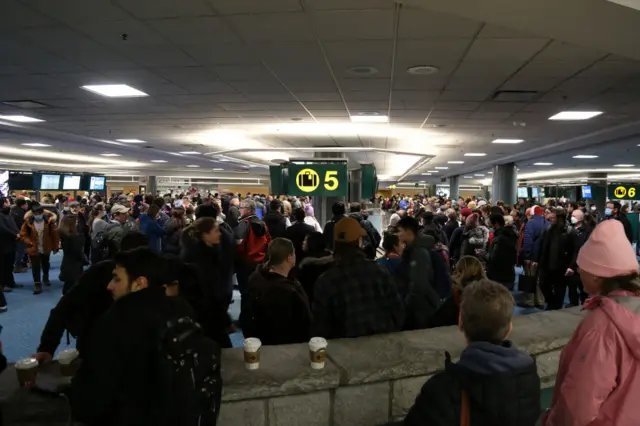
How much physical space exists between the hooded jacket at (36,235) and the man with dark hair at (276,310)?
733cm

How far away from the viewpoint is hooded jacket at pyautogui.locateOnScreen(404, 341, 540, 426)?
57.6 inches

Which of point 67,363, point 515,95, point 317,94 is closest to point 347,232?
point 67,363

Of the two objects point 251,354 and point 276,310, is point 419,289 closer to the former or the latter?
point 276,310

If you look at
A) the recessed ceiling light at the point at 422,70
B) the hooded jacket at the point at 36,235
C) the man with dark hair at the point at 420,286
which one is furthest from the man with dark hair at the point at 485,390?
the hooded jacket at the point at 36,235

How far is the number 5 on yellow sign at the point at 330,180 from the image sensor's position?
8.59 m

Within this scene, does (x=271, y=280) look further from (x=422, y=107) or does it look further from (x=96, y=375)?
(x=422, y=107)

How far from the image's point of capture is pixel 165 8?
3389mm

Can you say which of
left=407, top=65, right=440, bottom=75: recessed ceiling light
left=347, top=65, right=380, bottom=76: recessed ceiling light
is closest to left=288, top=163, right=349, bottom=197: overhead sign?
left=347, top=65, right=380, bottom=76: recessed ceiling light

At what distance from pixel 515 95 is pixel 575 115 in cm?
232

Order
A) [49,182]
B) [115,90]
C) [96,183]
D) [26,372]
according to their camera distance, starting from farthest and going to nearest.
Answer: [96,183] → [49,182] → [115,90] → [26,372]

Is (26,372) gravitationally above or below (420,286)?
below

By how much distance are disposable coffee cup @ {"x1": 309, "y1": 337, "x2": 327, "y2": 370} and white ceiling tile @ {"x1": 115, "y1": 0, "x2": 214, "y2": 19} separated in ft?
8.48

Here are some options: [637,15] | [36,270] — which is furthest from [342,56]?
A: [36,270]

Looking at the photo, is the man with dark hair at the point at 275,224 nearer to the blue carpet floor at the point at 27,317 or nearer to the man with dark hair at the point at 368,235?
the man with dark hair at the point at 368,235
